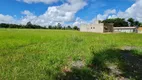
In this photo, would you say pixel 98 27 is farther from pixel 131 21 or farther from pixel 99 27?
pixel 131 21

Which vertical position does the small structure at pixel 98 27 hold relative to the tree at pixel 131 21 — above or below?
below

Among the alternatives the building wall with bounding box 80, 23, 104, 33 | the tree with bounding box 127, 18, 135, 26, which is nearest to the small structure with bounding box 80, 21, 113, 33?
the building wall with bounding box 80, 23, 104, 33

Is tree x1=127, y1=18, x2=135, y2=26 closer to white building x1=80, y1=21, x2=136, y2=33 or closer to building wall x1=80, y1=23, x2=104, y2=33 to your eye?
white building x1=80, y1=21, x2=136, y2=33

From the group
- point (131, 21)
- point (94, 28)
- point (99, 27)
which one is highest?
point (131, 21)

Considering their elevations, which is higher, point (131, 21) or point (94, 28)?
point (131, 21)

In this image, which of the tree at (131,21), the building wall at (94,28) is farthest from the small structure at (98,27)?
the tree at (131,21)

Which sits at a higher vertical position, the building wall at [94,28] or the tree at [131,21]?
the tree at [131,21]

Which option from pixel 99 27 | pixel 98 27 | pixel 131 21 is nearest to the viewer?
pixel 99 27

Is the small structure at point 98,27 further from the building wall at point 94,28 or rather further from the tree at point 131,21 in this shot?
the tree at point 131,21

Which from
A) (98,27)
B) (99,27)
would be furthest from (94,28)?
(99,27)

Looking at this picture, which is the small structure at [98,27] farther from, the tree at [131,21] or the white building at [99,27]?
the tree at [131,21]

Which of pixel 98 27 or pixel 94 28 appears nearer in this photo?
pixel 98 27

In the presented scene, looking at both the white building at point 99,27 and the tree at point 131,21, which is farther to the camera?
the tree at point 131,21

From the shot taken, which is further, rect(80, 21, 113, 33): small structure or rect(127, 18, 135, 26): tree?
rect(127, 18, 135, 26): tree
